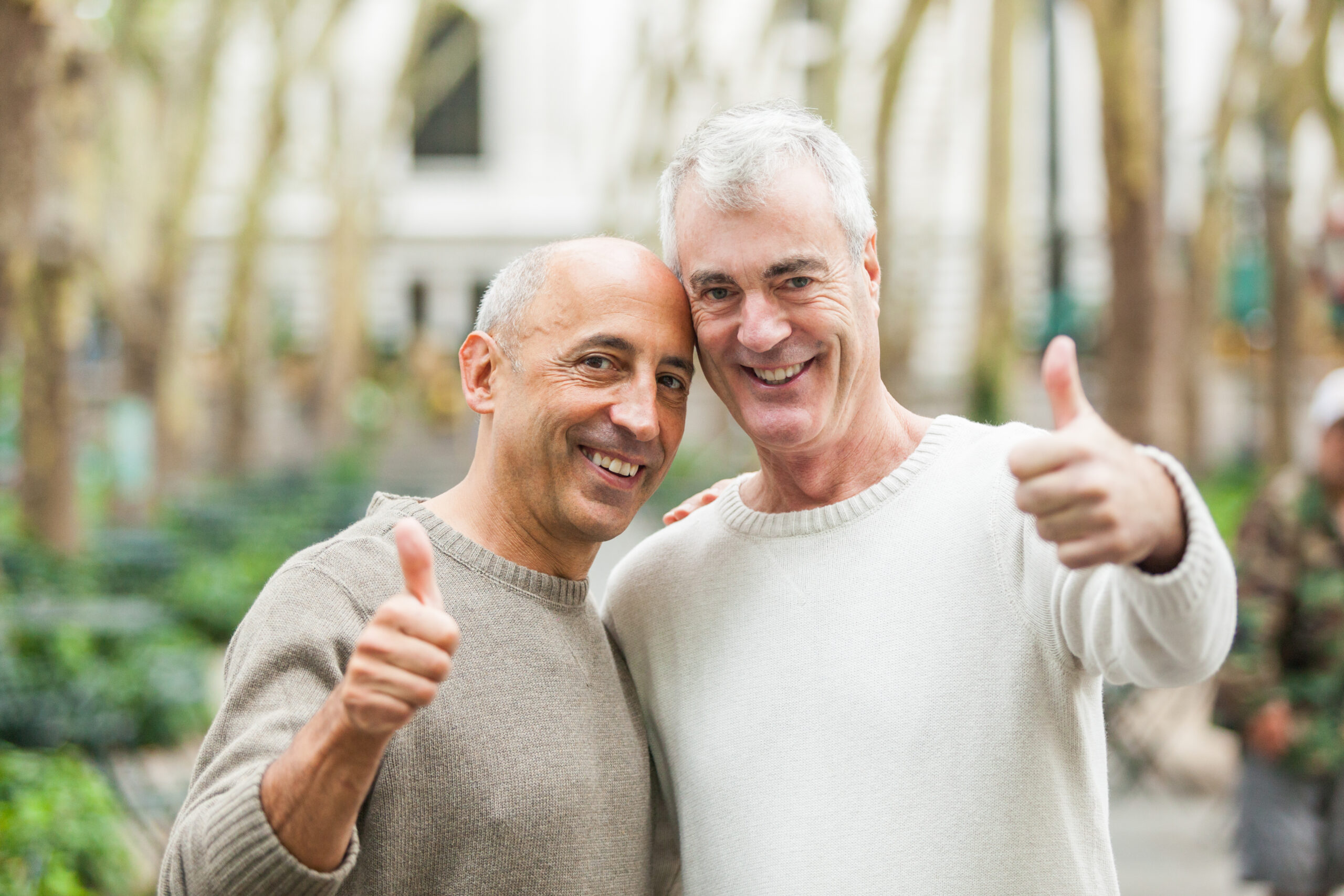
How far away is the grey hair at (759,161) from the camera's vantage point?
2.06m

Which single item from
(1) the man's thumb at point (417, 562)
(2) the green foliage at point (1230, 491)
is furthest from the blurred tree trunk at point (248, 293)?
(1) the man's thumb at point (417, 562)

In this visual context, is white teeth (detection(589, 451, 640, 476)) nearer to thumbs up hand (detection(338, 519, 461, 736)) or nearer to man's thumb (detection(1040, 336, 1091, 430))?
thumbs up hand (detection(338, 519, 461, 736))

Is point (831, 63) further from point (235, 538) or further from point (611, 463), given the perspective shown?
point (611, 463)

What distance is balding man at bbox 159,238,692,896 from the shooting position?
5.06 feet

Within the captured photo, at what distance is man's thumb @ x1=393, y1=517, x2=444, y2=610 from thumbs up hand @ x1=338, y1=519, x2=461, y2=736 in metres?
0.04

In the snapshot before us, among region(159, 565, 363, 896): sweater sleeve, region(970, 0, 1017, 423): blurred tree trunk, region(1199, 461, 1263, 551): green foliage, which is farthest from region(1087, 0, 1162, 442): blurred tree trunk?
region(159, 565, 363, 896): sweater sleeve

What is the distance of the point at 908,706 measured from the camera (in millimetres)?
1969

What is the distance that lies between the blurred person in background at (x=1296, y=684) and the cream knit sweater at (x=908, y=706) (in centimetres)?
257

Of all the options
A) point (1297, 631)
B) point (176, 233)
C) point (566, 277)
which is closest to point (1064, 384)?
point (566, 277)

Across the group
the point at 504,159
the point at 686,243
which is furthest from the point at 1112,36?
the point at 504,159

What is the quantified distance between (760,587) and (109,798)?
3419mm

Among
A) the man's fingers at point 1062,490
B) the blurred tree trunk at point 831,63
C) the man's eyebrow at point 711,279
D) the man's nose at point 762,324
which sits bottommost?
the man's fingers at point 1062,490

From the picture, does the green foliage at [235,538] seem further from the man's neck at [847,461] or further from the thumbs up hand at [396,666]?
the thumbs up hand at [396,666]

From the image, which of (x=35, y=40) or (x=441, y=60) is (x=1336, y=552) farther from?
(x=441, y=60)
